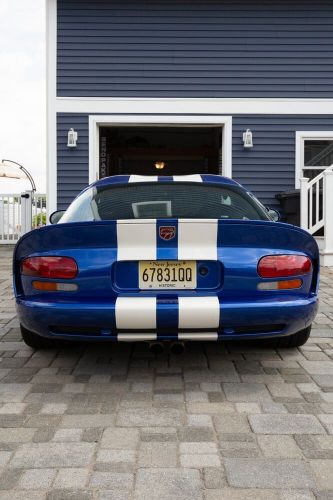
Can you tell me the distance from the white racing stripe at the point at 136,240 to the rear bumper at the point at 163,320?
26 cm

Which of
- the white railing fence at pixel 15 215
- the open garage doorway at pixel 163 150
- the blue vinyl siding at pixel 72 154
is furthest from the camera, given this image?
the open garage doorway at pixel 163 150

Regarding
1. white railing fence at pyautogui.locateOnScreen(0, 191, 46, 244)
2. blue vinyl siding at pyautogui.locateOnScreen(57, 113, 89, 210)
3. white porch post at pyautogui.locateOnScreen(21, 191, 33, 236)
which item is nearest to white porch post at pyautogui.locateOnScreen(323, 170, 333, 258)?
blue vinyl siding at pyautogui.locateOnScreen(57, 113, 89, 210)

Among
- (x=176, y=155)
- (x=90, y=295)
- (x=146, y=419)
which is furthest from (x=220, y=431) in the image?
(x=176, y=155)

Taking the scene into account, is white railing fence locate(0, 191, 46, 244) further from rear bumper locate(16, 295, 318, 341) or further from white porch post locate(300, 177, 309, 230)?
rear bumper locate(16, 295, 318, 341)

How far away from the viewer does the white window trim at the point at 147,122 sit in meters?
9.82

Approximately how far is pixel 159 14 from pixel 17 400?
8818 mm

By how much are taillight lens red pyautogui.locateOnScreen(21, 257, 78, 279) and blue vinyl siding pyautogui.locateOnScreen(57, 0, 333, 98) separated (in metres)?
7.61

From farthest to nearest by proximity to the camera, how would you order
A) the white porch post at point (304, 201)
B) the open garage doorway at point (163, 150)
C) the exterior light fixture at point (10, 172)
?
the exterior light fixture at point (10, 172) → the open garage doorway at point (163, 150) → the white porch post at point (304, 201)

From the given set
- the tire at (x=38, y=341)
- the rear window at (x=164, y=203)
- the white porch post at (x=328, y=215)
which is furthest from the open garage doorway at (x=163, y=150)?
the tire at (x=38, y=341)

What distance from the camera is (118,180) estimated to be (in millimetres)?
4008

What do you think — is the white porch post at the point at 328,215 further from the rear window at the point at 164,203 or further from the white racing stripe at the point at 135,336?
the white racing stripe at the point at 135,336

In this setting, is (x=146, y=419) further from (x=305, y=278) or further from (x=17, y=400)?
(x=305, y=278)

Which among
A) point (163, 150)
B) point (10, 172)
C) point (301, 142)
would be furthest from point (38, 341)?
point (10, 172)

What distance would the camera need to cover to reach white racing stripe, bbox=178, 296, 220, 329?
8.83ft
